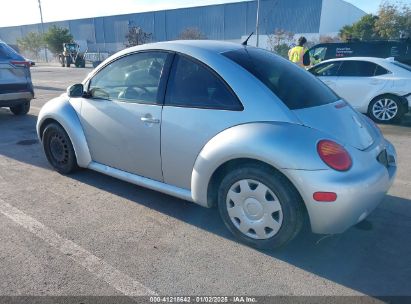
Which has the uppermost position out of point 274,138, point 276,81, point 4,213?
point 276,81

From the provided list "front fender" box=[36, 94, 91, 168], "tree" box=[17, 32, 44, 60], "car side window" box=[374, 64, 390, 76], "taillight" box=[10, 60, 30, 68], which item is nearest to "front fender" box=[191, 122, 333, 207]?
"front fender" box=[36, 94, 91, 168]

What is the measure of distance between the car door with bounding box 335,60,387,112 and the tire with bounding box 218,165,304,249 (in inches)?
238

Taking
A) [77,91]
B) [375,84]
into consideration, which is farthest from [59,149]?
[375,84]

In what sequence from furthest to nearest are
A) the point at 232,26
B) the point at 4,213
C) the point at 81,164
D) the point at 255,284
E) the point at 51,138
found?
the point at 232,26 < the point at 51,138 < the point at 81,164 < the point at 4,213 < the point at 255,284

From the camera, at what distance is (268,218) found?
107 inches

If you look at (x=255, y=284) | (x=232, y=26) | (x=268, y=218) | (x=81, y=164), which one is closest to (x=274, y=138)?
(x=268, y=218)

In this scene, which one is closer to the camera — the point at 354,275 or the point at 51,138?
the point at 354,275

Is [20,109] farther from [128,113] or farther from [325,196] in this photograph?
[325,196]

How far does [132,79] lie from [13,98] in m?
5.09

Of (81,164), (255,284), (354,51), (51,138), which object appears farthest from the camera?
(354,51)

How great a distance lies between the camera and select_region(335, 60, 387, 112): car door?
7.61 m

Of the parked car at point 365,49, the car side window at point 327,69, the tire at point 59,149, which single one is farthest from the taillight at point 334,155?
the parked car at point 365,49

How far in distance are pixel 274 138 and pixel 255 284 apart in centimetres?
107

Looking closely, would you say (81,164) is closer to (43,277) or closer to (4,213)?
(4,213)
